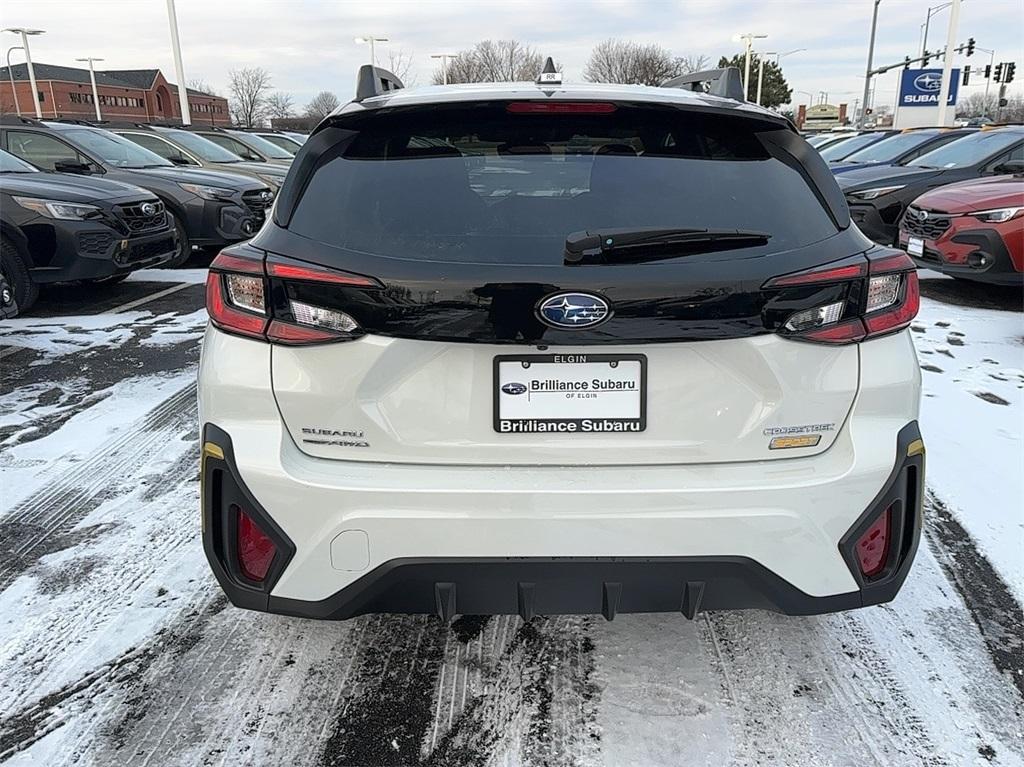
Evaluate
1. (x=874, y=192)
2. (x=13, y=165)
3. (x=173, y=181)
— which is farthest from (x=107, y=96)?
(x=874, y=192)

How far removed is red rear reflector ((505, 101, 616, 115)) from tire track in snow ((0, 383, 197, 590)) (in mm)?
2415

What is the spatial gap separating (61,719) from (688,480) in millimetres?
1834

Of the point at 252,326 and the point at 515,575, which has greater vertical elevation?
the point at 252,326

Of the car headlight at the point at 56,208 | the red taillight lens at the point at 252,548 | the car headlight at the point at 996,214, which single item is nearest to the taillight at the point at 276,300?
the red taillight lens at the point at 252,548

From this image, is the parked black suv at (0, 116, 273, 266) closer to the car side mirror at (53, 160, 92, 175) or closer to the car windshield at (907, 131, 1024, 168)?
the car side mirror at (53, 160, 92, 175)

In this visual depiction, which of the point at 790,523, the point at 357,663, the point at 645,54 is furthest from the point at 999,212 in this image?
the point at 645,54

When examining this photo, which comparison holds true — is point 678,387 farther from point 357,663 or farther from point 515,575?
point 357,663

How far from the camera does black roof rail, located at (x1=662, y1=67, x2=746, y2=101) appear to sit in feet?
9.10

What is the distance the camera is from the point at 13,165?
24.6 ft

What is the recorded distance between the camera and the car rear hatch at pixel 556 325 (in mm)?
1812

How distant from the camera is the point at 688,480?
190 centimetres

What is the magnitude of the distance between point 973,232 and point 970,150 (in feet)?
13.3

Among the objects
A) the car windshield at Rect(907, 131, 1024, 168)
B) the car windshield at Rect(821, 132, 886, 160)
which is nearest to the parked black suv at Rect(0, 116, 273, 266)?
the car windshield at Rect(907, 131, 1024, 168)

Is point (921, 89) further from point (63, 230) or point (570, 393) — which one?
point (570, 393)
